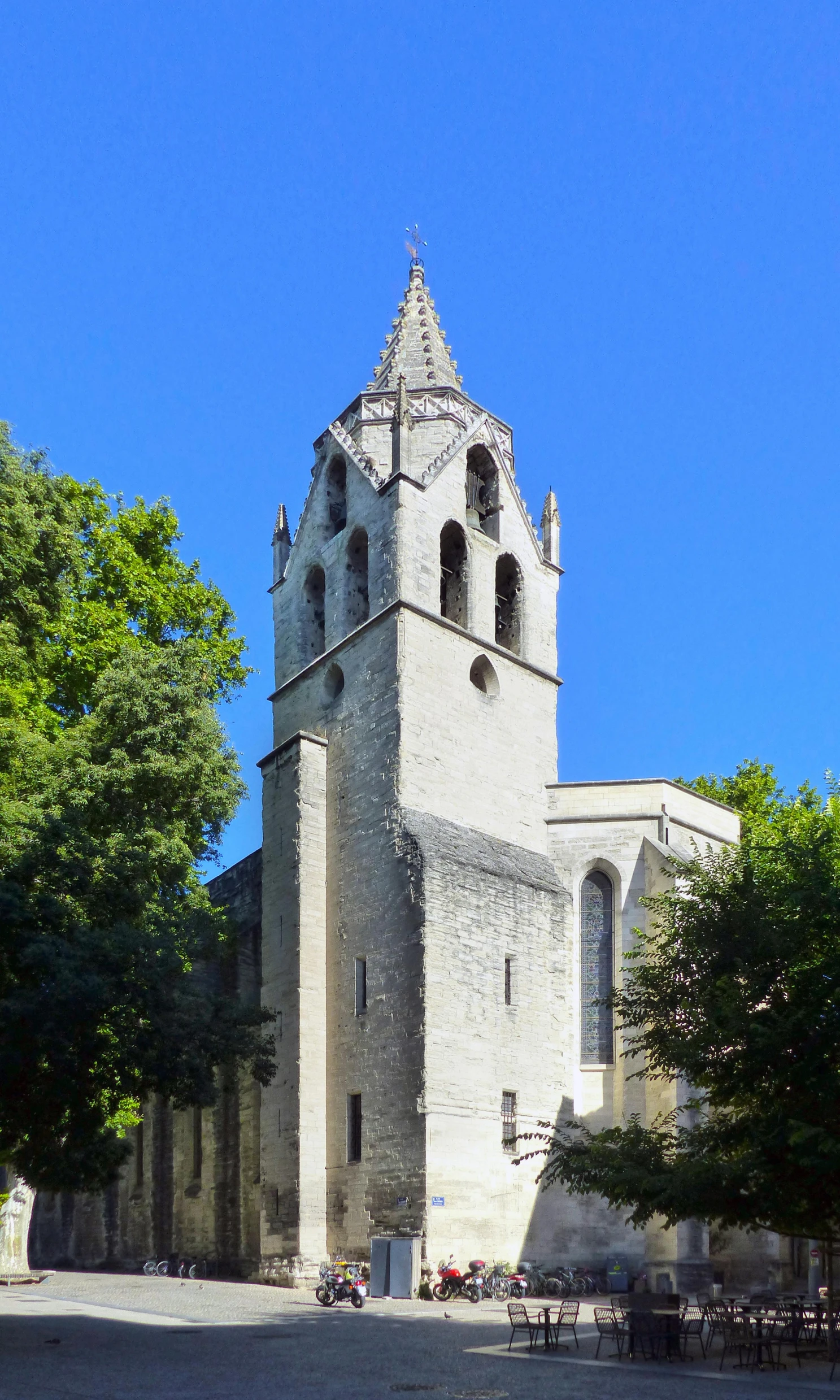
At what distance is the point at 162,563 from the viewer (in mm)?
29859

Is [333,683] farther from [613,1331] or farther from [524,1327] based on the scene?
[613,1331]

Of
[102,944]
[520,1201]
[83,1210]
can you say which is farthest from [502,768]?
[83,1210]

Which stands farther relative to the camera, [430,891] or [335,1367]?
[430,891]

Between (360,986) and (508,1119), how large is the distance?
12.3ft

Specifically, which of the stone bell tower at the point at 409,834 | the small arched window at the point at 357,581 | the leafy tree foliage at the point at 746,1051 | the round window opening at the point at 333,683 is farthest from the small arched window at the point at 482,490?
the leafy tree foliage at the point at 746,1051

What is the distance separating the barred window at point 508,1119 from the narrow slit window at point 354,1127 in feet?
8.80

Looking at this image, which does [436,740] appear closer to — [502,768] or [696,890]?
[502,768]

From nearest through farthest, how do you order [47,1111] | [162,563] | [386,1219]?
[47,1111], [386,1219], [162,563]

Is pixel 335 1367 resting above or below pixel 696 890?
below

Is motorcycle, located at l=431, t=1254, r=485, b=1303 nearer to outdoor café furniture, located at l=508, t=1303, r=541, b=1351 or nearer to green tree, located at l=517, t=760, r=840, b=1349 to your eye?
outdoor café furniture, located at l=508, t=1303, r=541, b=1351

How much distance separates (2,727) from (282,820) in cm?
855

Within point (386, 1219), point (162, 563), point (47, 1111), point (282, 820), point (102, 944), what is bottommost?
point (386, 1219)

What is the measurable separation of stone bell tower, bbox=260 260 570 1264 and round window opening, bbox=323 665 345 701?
53 mm

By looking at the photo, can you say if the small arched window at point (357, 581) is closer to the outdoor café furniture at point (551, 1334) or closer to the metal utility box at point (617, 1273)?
the metal utility box at point (617, 1273)
